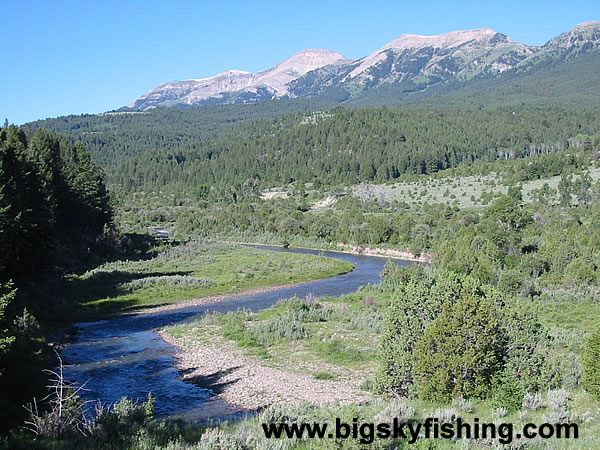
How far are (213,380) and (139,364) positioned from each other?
17.4ft

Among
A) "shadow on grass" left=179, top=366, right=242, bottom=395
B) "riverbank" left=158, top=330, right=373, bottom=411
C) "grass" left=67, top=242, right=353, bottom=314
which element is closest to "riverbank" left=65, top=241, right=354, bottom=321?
"grass" left=67, top=242, right=353, bottom=314

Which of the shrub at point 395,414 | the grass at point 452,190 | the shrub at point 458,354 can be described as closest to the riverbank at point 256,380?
the shrub at point 458,354

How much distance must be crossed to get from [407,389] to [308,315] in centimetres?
2067

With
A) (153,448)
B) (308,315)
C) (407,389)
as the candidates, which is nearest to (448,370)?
(407,389)

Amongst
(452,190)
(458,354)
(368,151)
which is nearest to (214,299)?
(458,354)

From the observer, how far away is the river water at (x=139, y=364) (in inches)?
855

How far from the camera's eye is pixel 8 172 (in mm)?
38688

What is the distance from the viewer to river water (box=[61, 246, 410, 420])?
71.3 feet

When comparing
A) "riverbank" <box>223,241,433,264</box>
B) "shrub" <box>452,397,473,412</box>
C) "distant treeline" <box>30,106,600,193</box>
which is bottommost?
"riverbank" <box>223,241,433,264</box>

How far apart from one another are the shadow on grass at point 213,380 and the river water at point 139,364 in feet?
1.29

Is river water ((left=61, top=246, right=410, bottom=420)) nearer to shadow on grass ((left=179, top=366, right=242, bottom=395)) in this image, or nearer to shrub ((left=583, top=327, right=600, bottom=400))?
shadow on grass ((left=179, top=366, right=242, bottom=395))

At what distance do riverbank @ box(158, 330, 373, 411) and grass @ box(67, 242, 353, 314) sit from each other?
16129mm

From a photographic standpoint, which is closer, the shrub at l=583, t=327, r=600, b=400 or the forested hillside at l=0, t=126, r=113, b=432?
the shrub at l=583, t=327, r=600, b=400

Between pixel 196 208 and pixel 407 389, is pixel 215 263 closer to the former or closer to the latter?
pixel 407 389
